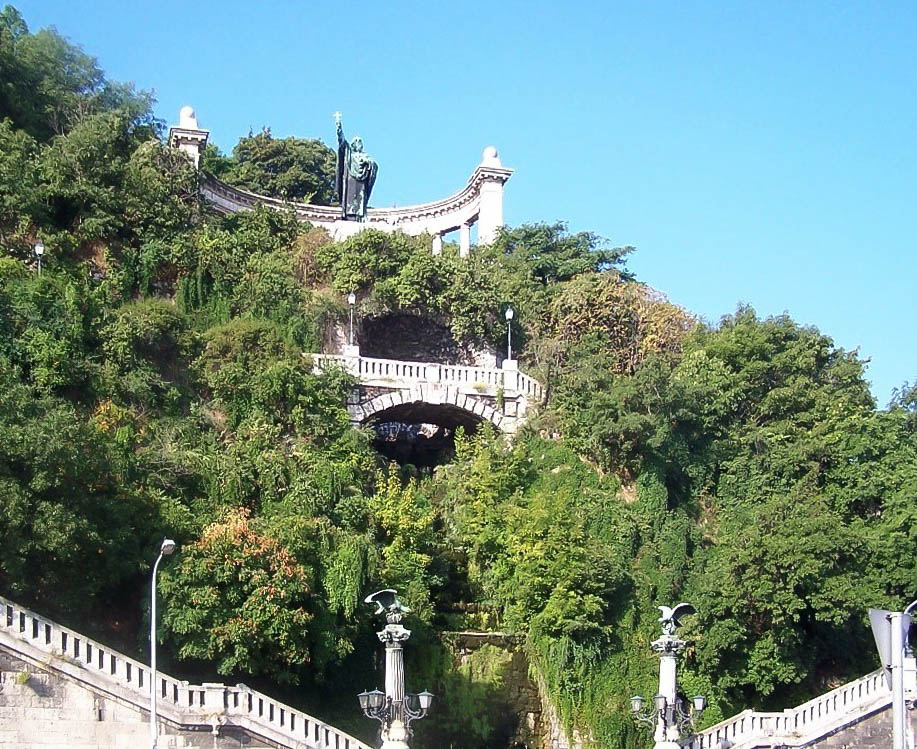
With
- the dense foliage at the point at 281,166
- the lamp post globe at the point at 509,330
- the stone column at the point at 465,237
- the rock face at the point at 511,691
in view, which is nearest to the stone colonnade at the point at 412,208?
the stone column at the point at 465,237

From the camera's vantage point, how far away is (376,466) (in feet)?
120

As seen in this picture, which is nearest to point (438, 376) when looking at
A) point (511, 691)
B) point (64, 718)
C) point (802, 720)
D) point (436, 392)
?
point (436, 392)

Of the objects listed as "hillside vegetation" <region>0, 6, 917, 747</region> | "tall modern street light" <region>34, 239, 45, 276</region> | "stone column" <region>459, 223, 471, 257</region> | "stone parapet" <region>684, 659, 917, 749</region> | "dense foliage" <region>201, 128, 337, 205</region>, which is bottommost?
"stone parapet" <region>684, 659, 917, 749</region>

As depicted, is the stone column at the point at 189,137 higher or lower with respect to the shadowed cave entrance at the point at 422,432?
higher

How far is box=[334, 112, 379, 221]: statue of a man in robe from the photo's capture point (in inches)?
1964

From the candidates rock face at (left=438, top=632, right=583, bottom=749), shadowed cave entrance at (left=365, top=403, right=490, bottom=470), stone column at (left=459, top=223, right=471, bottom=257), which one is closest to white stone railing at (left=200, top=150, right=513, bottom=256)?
stone column at (left=459, top=223, right=471, bottom=257)

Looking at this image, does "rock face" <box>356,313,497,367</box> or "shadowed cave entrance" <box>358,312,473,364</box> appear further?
"shadowed cave entrance" <box>358,312,473,364</box>

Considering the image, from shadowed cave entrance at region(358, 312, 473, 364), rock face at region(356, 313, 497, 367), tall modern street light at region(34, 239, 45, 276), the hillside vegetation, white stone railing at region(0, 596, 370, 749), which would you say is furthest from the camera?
shadowed cave entrance at region(358, 312, 473, 364)

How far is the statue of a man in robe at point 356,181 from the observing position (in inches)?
1964

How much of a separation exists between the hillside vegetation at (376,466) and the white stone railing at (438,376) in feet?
2.46

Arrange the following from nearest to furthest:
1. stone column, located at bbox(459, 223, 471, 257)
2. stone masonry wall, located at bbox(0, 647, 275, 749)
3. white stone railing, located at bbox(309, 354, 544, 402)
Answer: stone masonry wall, located at bbox(0, 647, 275, 749) < white stone railing, located at bbox(309, 354, 544, 402) < stone column, located at bbox(459, 223, 471, 257)

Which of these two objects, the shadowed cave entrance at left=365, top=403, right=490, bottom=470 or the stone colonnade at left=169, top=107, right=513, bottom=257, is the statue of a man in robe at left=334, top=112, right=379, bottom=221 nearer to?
the stone colonnade at left=169, top=107, right=513, bottom=257

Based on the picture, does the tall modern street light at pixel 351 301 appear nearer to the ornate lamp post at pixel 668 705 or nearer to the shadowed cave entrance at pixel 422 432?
the shadowed cave entrance at pixel 422 432

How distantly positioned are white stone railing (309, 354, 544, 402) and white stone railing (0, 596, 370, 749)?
12431 mm
